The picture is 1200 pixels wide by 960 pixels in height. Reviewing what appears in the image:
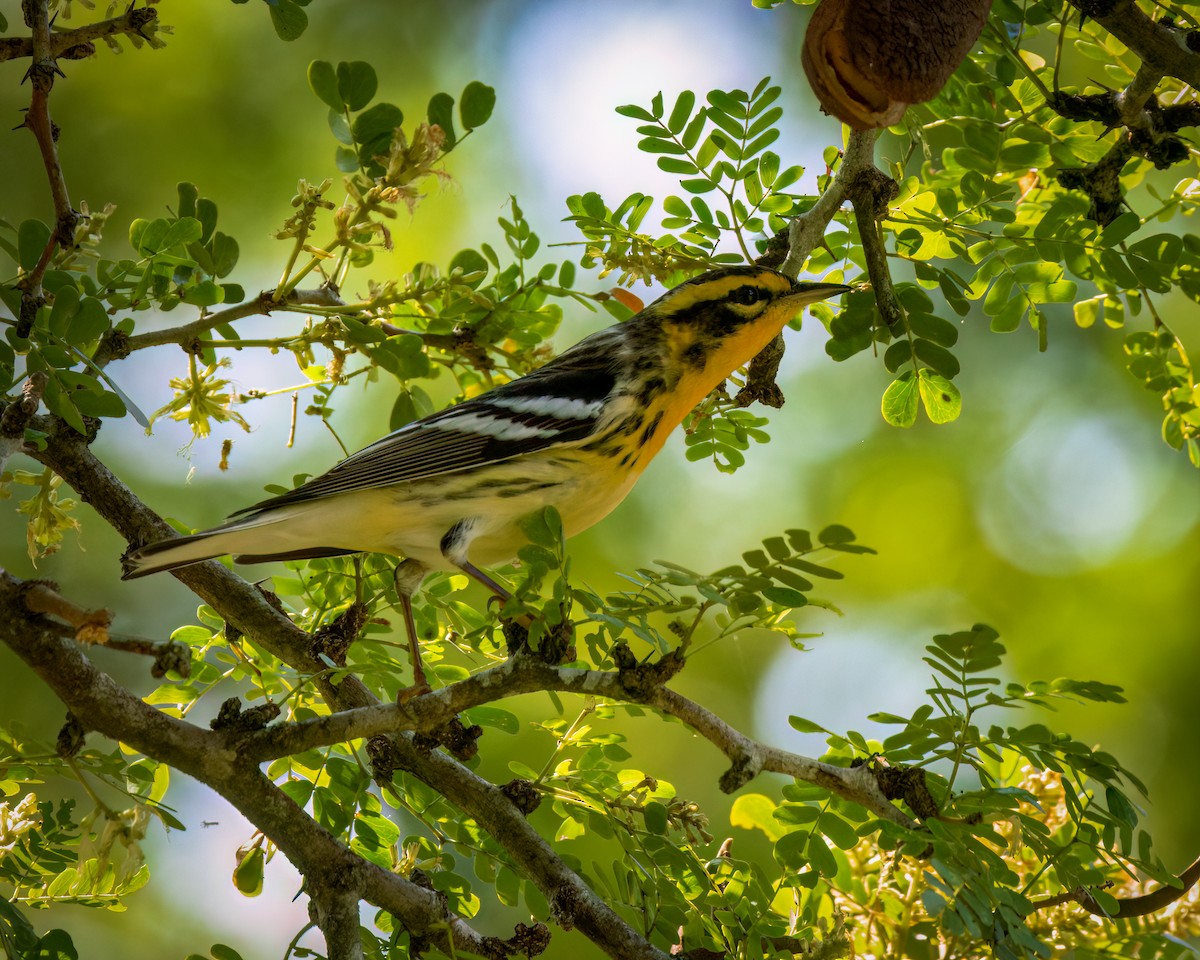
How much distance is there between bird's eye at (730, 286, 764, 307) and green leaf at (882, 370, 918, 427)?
52cm

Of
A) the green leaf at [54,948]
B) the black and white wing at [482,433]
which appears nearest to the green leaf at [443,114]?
the black and white wing at [482,433]

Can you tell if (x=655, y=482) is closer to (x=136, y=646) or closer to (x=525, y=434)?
(x=525, y=434)

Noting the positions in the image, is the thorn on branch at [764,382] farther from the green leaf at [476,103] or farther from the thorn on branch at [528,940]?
the thorn on branch at [528,940]

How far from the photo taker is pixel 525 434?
3072 mm

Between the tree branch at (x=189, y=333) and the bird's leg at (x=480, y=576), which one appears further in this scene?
the bird's leg at (x=480, y=576)

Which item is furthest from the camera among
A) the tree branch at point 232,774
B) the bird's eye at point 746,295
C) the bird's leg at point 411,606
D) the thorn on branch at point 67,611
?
the bird's eye at point 746,295

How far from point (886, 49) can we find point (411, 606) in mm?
1631

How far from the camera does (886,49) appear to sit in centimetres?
221

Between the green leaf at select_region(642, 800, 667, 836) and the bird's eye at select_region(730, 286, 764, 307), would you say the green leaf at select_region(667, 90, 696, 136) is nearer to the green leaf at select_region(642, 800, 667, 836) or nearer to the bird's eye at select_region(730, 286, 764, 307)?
the bird's eye at select_region(730, 286, 764, 307)

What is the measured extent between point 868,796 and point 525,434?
52.5 inches

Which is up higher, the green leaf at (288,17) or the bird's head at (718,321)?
the bird's head at (718,321)

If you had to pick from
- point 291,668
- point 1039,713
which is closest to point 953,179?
point 291,668

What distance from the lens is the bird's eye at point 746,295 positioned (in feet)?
10.4

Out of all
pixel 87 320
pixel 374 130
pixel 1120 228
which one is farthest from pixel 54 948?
pixel 1120 228
